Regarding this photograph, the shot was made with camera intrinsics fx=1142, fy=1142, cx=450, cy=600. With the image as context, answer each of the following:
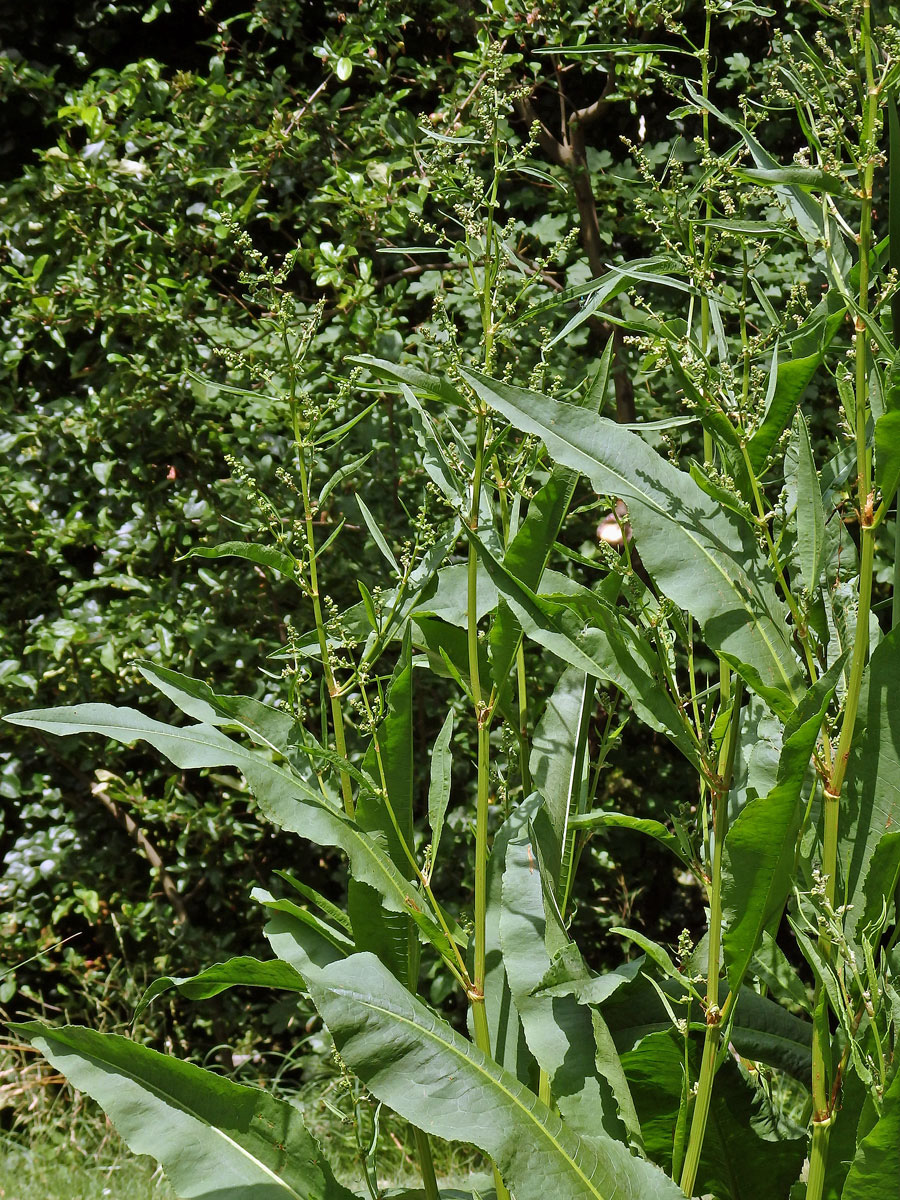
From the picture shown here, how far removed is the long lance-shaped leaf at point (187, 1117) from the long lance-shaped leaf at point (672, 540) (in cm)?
60

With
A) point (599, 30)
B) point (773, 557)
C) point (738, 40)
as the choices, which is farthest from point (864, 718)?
point (738, 40)

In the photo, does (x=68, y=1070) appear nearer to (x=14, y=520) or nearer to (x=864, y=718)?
(x=864, y=718)

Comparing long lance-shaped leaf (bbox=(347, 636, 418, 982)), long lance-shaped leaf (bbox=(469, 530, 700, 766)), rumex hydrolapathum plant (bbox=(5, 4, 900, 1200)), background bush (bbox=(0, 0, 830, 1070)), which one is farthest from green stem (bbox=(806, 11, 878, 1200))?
background bush (bbox=(0, 0, 830, 1070))

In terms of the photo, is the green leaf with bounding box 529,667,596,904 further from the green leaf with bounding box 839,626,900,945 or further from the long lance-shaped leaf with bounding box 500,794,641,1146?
the green leaf with bounding box 839,626,900,945

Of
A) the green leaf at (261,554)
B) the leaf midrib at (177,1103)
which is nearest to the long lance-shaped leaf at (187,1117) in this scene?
the leaf midrib at (177,1103)

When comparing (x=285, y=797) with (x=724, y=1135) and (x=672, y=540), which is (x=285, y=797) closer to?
(x=672, y=540)

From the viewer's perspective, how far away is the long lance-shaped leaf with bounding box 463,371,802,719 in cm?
93

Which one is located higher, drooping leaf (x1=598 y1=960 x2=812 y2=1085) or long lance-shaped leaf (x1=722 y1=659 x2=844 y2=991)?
long lance-shaped leaf (x1=722 y1=659 x2=844 y2=991)

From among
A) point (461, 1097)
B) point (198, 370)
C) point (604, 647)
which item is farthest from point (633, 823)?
point (198, 370)

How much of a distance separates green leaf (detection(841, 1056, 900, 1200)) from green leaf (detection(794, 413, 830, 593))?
390 millimetres

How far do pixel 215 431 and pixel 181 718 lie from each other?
753 millimetres

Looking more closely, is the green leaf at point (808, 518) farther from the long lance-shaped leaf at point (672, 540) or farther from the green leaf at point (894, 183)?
the green leaf at point (894, 183)

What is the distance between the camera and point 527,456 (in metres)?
1.28

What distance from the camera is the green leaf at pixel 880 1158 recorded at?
2.60ft
